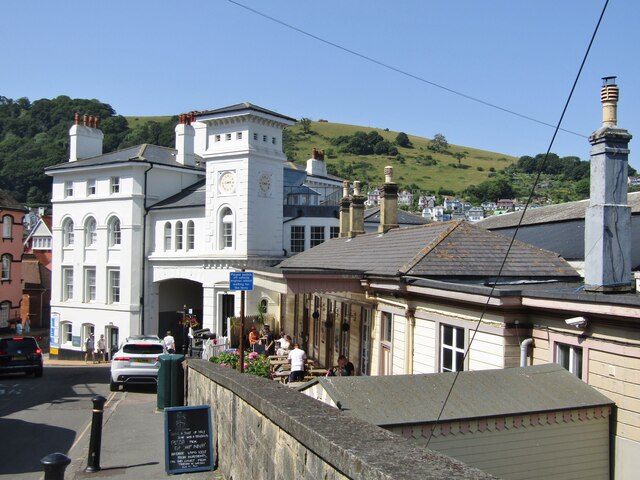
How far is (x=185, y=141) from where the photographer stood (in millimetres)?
38781

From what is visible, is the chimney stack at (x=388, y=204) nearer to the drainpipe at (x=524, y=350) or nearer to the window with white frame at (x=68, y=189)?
the drainpipe at (x=524, y=350)

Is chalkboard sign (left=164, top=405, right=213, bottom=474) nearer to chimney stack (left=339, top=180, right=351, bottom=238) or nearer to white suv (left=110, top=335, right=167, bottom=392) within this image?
white suv (left=110, top=335, right=167, bottom=392)

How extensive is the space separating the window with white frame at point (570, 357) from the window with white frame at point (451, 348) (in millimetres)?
1975

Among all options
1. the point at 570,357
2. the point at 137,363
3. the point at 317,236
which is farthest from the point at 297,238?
the point at 570,357

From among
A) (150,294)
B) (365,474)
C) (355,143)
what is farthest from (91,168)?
(355,143)

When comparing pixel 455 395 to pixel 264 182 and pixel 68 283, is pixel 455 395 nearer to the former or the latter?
pixel 264 182

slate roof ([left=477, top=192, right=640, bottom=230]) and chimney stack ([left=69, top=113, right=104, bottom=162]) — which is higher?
chimney stack ([left=69, top=113, right=104, bottom=162])

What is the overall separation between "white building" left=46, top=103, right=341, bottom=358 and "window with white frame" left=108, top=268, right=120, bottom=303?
0.19 ft

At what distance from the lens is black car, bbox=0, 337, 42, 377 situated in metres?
22.9

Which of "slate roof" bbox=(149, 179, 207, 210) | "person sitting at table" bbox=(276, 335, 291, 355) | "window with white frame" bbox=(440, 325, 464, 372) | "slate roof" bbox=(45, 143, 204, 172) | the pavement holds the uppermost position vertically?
"slate roof" bbox=(45, 143, 204, 172)

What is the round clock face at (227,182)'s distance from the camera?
32.5m

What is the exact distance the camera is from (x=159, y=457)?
10383mm

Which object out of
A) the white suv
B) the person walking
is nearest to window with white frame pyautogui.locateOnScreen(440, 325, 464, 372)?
the white suv

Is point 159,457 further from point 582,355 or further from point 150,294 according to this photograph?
point 150,294
